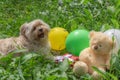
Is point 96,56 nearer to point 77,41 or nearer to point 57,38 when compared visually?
point 77,41

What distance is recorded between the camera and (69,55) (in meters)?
5.62

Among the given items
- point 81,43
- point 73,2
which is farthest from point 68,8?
point 81,43

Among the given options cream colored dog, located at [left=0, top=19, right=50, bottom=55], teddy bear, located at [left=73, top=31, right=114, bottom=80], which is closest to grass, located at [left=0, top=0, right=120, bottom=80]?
teddy bear, located at [left=73, top=31, right=114, bottom=80]

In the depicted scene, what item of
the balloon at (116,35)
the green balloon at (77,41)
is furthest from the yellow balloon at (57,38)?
the balloon at (116,35)

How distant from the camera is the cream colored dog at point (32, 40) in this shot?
5422 mm

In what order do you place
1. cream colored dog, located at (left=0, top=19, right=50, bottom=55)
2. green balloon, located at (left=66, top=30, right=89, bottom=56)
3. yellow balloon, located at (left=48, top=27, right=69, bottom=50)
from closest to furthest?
cream colored dog, located at (left=0, top=19, right=50, bottom=55) < green balloon, located at (left=66, top=30, right=89, bottom=56) < yellow balloon, located at (left=48, top=27, right=69, bottom=50)

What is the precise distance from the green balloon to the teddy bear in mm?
473

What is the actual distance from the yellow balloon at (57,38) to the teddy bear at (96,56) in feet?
2.74

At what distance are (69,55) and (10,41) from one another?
746mm

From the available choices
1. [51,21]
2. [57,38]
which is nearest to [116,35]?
[57,38]

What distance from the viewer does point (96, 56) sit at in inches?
200

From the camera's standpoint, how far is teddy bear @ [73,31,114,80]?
4.93m

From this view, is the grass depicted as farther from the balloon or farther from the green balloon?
the green balloon

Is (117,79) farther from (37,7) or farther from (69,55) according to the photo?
(37,7)
